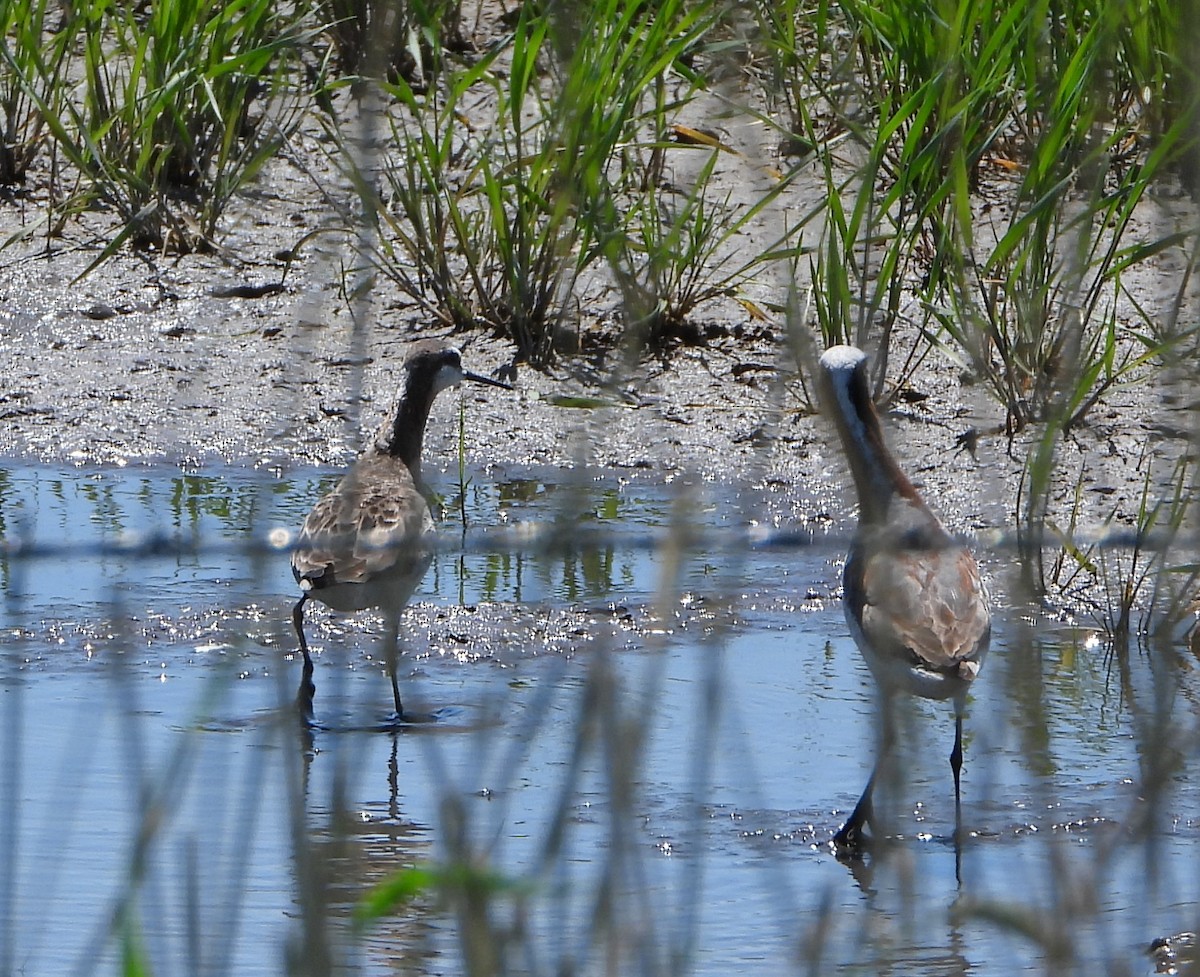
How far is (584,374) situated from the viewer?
23.7ft

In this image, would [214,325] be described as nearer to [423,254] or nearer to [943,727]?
[423,254]

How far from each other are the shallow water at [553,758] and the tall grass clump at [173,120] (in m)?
1.55

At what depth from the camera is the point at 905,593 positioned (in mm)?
4398

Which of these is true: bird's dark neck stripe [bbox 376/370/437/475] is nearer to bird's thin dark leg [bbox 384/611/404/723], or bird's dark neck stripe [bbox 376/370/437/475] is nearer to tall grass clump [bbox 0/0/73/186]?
bird's thin dark leg [bbox 384/611/404/723]

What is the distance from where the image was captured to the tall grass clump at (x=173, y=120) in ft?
25.6

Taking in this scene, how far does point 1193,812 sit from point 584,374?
3233 mm

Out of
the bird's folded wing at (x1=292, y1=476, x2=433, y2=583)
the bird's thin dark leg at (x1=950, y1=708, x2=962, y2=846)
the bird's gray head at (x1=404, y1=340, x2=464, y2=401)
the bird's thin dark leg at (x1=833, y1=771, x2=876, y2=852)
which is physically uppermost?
the bird's gray head at (x1=404, y1=340, x2=464, y2=401)

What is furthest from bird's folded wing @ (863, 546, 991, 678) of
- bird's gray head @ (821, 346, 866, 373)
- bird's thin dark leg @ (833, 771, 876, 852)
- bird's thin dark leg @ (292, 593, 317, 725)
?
bird's thin dark leg @ (292, 593, 317, 725)

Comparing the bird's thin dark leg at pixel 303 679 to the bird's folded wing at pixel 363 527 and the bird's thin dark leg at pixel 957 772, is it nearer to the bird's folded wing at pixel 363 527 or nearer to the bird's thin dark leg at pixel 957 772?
the bird's folded wing at pixel 363 527

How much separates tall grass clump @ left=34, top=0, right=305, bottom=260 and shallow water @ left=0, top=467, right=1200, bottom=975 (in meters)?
1.55

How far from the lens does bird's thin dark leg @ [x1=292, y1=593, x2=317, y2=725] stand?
532cm

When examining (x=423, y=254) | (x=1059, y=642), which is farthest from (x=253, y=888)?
(x=423, y=254)

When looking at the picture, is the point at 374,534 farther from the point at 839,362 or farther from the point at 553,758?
the point at 839,362

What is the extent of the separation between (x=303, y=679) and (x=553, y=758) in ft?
3.31
